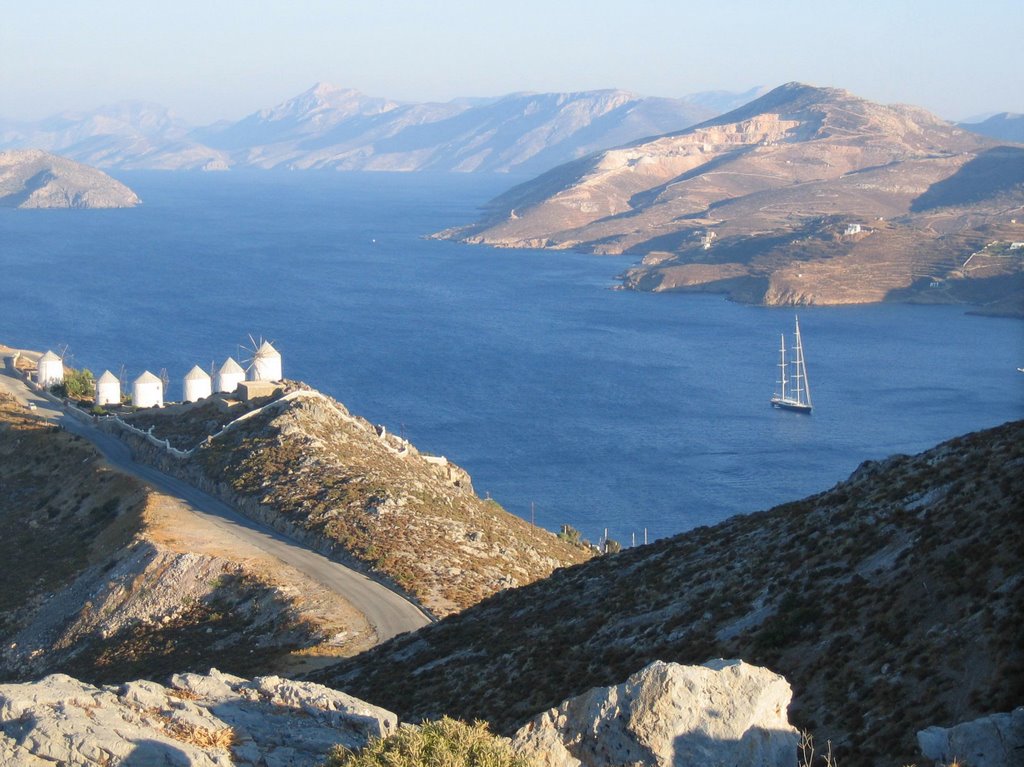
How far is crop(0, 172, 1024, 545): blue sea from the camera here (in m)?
79.9

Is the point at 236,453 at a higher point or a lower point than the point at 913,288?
higher

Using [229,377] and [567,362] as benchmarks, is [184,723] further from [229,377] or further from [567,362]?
[567,362]

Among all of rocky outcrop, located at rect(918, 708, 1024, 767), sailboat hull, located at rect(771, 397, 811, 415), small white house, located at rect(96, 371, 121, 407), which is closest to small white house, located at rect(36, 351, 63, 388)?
small white house, located at rect(96, 371, 121, 407)

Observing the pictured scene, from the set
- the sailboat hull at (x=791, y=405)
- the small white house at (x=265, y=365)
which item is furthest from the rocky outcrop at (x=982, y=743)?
the sailboat hull at (x=791, y=405)

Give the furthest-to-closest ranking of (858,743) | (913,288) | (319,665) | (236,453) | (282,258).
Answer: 1. (282,258)
2. (913,288)
3. (236,453)
4. (319,665)
5. (858,743)

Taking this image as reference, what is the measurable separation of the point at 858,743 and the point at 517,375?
311 feet

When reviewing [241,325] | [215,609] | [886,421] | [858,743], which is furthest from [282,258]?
[858,743]

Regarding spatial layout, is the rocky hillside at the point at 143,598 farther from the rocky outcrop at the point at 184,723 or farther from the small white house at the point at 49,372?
the small white house at the point at 49,372

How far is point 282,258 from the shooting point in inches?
7141

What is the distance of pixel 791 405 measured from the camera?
3910 inches

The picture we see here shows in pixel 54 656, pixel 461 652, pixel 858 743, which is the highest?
pixel 858 743

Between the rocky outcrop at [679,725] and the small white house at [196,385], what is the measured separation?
2007 inches

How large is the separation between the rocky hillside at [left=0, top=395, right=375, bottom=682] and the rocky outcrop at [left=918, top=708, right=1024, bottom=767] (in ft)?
55.1

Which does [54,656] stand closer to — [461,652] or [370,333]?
[461,652]
